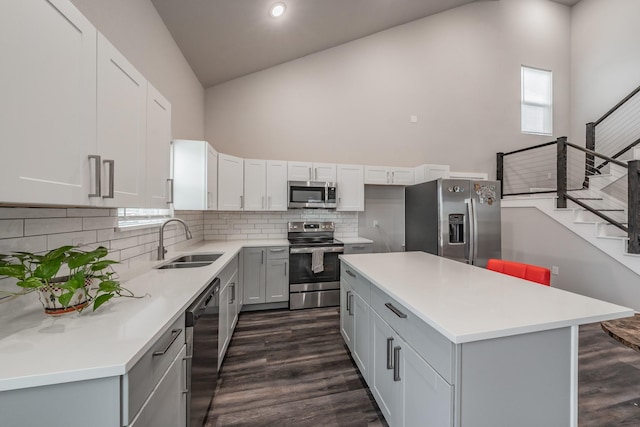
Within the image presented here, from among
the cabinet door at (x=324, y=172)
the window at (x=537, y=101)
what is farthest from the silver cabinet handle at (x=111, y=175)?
the window at (x=537, y=101)

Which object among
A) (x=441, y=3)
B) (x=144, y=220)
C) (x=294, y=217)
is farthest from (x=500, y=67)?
(x=144, y=220)

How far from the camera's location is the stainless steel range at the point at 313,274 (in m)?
3.39

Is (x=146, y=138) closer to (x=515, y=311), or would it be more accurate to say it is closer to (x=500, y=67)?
(x=515, y=311)

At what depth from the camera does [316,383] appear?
6.50 feet

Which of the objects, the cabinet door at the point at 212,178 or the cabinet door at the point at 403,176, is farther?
the cabinet door at the point at 403,176

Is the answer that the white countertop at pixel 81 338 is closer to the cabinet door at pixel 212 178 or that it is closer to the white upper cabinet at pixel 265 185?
the cabinet door at pixel 212 178

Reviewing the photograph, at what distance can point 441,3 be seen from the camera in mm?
4273

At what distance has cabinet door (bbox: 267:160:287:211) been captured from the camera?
3.57m

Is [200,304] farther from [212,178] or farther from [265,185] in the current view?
[265,185]

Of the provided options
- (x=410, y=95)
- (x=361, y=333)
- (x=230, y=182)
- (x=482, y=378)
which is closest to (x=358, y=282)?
(x=361, y=333)

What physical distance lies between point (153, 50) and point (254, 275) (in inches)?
102

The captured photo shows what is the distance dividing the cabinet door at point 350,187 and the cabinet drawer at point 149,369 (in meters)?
2.90

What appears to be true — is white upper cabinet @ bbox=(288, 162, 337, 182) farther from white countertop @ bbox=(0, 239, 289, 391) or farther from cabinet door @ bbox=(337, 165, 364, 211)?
white countertop @ bbox=(0, 239, 289, 391)

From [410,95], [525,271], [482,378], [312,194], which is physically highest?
[410,95]
